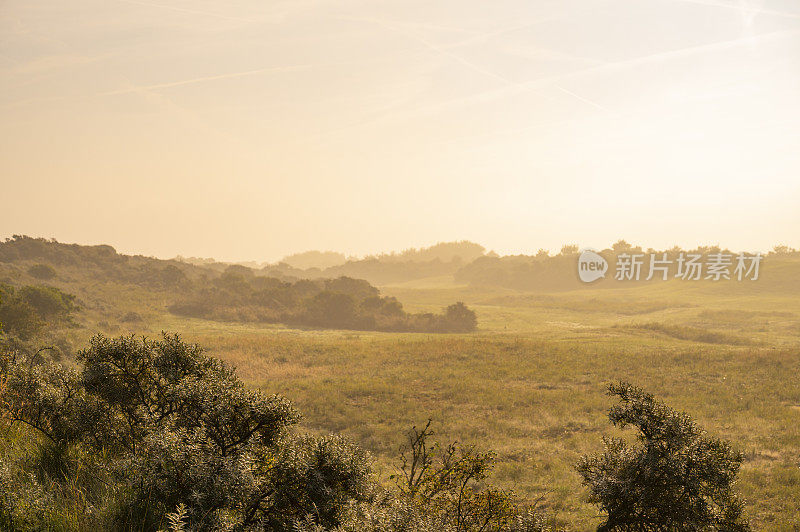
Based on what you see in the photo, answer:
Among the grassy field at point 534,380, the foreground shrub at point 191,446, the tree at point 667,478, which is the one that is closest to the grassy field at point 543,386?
the grassy field at point 534,380

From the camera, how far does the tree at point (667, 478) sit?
5.44 m

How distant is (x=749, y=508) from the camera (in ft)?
42.0

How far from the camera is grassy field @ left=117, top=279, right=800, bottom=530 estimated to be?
51.4ft

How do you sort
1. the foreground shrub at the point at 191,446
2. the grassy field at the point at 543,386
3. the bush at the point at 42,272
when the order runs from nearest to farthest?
the foreground shrub at the point at 191,446 < the grassy field at the point at 543,386 < the bush at the point at 42,272

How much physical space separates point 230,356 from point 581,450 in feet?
73.7

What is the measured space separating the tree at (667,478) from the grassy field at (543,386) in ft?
18.3

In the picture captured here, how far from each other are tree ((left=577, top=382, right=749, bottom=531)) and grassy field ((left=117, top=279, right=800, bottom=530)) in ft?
18.3

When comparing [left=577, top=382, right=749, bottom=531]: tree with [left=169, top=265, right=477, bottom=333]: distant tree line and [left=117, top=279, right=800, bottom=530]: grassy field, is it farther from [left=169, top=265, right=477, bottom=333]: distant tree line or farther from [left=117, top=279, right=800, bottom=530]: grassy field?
[left=169, top=265, right=477, bottom=333]: distant tree line

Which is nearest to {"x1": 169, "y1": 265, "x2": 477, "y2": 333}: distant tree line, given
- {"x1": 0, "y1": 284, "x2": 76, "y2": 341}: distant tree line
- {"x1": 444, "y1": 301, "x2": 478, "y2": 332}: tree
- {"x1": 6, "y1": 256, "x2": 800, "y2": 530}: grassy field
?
{"x1": 444, "y1": 301, "x2": 478, "y2": 332}: tree

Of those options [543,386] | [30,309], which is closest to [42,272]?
[30,309]

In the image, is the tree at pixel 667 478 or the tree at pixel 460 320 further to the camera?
the tree at pixel 460 320

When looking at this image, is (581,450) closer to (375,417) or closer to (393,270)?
(375,417)

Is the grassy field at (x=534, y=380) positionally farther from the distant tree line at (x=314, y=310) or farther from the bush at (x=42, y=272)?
the distant tree line at (x=314, y=310)

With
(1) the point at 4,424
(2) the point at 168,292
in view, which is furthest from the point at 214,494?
(2) the point at 168,292
